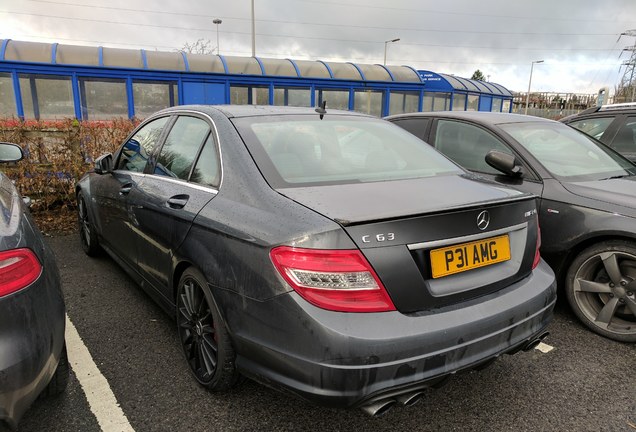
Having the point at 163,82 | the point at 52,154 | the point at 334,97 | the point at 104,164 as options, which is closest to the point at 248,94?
the point at 163,82

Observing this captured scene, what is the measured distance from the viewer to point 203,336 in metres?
2.33

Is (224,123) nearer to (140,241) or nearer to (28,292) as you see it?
(140,241)

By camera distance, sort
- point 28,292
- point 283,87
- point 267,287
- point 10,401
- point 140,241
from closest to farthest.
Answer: point 10,401, point 28,292, point 267,287, point 140,241, point 283,87

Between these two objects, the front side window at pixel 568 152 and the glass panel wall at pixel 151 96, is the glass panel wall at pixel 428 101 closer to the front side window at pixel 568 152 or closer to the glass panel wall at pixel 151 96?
the glass panel wall at pixel 151 96

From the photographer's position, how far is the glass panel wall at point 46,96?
10.4 metres

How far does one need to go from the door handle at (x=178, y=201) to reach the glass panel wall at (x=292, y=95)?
11.2 m

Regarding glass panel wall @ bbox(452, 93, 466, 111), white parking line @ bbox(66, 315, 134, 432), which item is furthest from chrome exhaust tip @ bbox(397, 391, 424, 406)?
glass panel wall @ bbox(452, 93, 466, 111)

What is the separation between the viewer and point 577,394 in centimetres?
244

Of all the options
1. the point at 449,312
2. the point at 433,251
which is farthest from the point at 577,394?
the point at 433,251

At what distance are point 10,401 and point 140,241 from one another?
5.05 feet

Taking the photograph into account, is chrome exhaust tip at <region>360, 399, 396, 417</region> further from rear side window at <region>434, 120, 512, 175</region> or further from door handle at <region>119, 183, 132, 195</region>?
rear side window at <region>434, 120, 512, 175</region>

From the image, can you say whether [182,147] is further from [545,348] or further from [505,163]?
[545,348]

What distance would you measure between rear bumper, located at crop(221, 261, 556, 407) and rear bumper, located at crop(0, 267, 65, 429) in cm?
74

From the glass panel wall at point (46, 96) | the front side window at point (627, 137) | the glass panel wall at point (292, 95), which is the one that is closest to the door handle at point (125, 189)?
the front side window at point (627, 137)
